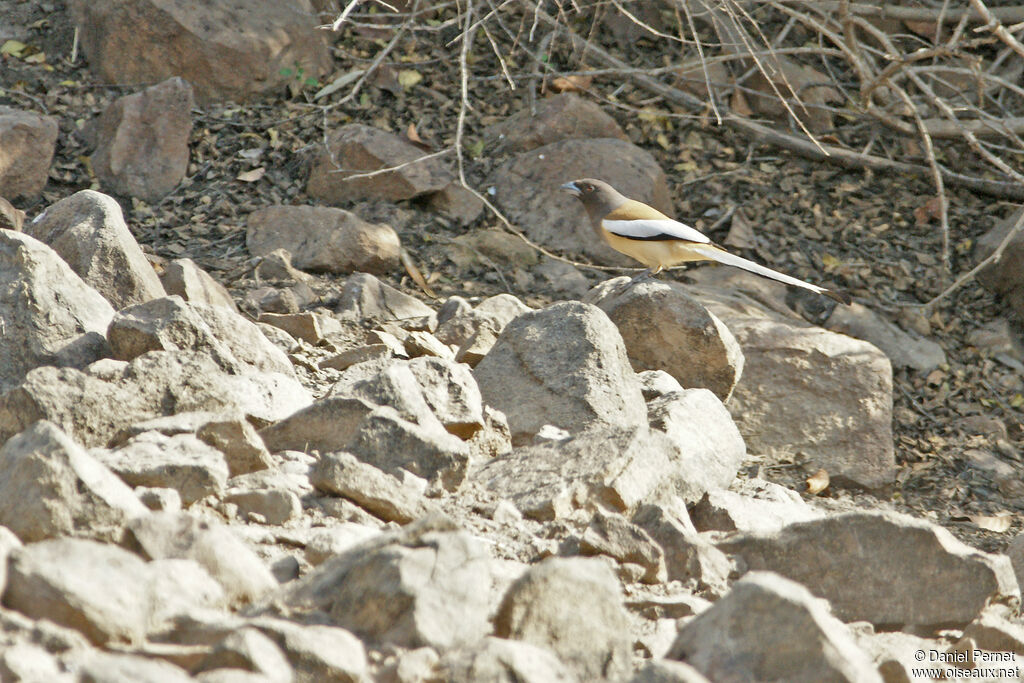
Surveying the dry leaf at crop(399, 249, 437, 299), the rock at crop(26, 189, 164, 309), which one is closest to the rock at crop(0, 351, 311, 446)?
the rock at crop(26, 189, 164, 309)

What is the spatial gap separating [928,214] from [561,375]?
15.3 ft

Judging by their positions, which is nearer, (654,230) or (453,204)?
(654,230)

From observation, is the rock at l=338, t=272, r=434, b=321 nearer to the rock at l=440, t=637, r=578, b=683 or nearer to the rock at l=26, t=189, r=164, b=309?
the rock at l=26, t=189, r=164, b=309

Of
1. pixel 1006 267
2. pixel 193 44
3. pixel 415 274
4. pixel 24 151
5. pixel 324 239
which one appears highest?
pixel 193 44

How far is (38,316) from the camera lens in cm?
337

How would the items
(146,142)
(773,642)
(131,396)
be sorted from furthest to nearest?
(146,142)
(131,396)
(773,642)

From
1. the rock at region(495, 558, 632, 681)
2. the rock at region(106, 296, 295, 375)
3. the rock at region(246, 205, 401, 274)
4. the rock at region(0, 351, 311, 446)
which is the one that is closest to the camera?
the rock at region(495, 558, 632, 681)

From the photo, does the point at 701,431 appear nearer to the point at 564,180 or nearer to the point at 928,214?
the point at 564,180

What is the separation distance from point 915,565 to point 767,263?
4425 mm

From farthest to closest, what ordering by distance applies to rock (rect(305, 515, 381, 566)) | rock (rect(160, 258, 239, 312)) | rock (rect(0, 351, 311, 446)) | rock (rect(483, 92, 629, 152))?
1. rock (rect(483, 92, 629, 152))
2. rock (rect(160, 258, 239, 312))
3. rock (rect(0, 351, 311, 446))
4. rock (rect(305, 515, 381, 566))

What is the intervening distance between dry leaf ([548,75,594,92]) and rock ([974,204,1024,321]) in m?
3.10

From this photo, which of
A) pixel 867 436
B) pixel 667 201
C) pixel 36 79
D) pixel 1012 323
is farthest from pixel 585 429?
pixel 36 79

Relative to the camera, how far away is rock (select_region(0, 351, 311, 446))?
2.89 m

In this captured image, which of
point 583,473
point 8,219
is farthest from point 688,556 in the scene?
point 8,219
